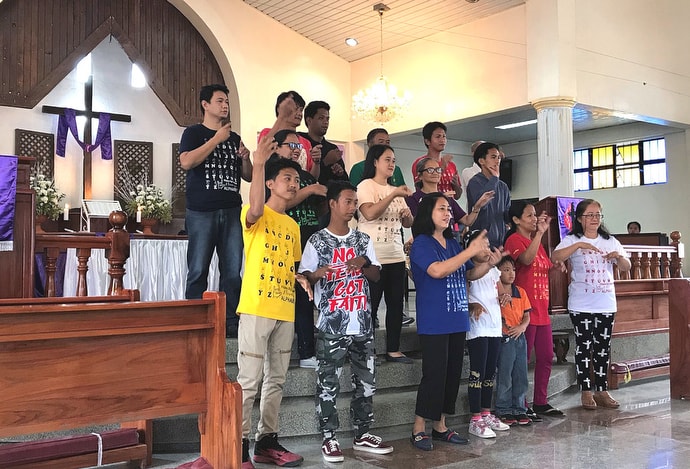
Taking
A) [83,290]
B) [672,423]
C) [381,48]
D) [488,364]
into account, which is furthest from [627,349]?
[381,48]

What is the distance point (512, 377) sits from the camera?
169 inches

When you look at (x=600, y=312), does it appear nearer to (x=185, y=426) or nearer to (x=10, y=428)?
(x=185, y=426)

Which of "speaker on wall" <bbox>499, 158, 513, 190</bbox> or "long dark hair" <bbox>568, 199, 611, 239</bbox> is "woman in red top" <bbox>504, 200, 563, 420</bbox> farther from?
"speaker on wall" <bbox>499, 158, 513, 190</bbox>

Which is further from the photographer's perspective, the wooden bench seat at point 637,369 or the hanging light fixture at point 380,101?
the hanging light fixture at point 380,101

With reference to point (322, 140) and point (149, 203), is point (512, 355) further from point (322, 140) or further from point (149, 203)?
point (149, 203)

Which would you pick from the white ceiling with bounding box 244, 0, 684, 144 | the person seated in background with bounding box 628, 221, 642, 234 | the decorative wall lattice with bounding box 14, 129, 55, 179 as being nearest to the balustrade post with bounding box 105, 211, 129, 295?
the decorative wall lattice with bounding box 14, 129, 55, 179

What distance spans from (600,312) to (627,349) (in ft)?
6.08

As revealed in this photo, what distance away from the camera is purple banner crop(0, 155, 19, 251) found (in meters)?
4.12

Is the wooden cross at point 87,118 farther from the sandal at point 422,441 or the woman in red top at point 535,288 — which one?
the sandal at point 422,441

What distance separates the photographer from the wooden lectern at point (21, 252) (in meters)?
4.19

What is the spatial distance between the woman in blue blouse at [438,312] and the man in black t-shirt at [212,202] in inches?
41.1

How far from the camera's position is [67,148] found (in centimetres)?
959

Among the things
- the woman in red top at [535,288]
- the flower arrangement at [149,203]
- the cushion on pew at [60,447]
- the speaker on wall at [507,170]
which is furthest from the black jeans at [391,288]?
the speaker on wall at [507,170]

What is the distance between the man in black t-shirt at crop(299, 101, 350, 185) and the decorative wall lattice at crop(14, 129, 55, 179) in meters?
6.09
